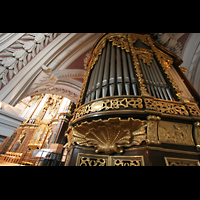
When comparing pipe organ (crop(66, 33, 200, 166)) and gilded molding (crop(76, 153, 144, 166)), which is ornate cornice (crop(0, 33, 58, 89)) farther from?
gilded molding (crop(76, 153, 144, 166))

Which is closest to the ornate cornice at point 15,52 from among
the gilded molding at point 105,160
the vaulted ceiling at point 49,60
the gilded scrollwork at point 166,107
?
the vaulted ceiling at point 49,60

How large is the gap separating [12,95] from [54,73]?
1.45 meters

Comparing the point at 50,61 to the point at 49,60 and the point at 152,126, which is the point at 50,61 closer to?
the point at 49,60

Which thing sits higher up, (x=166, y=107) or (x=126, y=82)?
(x=126, y=82)

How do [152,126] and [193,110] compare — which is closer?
[152,126]

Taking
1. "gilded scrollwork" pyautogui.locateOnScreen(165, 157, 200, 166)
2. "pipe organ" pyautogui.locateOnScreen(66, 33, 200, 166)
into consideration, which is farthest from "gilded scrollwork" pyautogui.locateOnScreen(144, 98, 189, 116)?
"gilded scrollwork" pyautogui.locateOnScreen(165, 157, 200, 166)

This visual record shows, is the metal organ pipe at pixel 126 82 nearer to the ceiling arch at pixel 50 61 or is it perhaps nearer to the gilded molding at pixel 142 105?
the gilded molding at pixel 142 105

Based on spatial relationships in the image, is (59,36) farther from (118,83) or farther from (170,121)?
(170,121)

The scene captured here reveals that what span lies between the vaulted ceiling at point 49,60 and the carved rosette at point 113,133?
1.62m

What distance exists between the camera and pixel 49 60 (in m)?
2.77

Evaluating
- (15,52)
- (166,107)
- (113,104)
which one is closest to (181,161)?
(166,107)

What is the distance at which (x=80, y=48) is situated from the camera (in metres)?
3.79

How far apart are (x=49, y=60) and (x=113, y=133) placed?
103 inches

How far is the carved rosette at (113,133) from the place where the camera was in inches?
44.8
